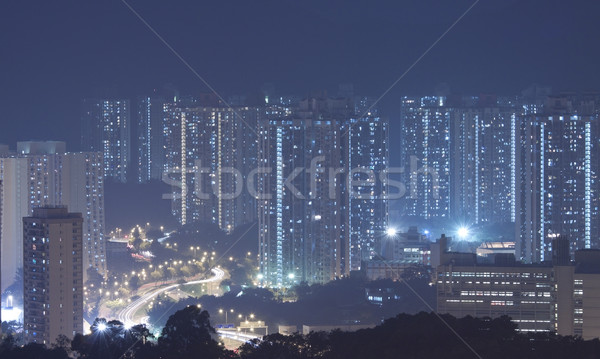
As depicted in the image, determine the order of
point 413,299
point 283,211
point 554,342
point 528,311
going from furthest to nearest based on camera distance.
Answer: point 283,211
point 413,299
point 528,311
point 554,342

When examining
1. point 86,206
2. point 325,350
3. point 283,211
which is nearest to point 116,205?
point 86,206

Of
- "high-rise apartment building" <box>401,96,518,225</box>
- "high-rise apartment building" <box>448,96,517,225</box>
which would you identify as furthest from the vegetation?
"high-rise apartment building" <box>448,96,517,225</box>

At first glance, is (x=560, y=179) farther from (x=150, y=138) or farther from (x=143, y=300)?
(x=150, y=138)

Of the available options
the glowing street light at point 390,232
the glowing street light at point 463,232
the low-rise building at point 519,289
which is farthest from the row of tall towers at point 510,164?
the low-rise building at point 519,289

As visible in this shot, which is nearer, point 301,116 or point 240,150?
point 301,116

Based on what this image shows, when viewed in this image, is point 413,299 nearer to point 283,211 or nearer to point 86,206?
point 283,211

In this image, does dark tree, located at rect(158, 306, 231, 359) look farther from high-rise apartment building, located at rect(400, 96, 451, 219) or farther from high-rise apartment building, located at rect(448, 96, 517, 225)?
high-rise apartment building, located at rect(400, 96, 451, 219)

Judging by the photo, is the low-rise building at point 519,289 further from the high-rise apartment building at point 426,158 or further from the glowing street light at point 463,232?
the high-rise apartment building at point 426,158
